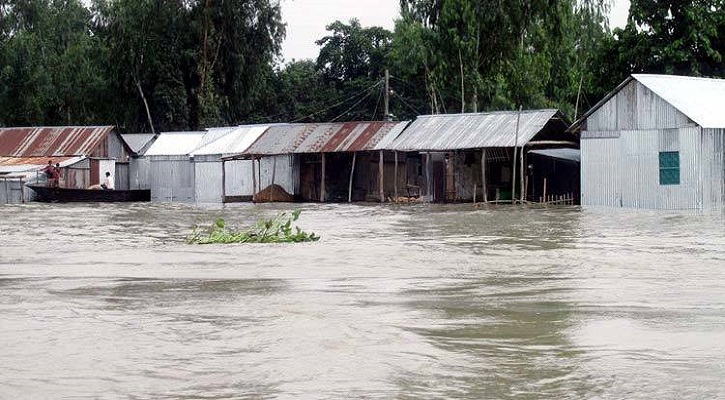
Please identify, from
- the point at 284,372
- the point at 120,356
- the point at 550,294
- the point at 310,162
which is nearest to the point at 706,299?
the point at 550,294

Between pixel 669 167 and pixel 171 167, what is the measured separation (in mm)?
21314

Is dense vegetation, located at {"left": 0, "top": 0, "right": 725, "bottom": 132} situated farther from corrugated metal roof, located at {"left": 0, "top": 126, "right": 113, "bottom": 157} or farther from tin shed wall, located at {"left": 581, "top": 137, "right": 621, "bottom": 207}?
tin shed wall, located at {"left": 581, "top": 137, "right": 621, "bottom": 207}

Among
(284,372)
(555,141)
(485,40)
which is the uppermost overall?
(485,40)

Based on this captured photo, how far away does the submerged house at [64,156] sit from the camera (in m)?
40.1

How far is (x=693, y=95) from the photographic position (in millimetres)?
29266

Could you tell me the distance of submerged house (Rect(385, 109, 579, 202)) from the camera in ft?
107

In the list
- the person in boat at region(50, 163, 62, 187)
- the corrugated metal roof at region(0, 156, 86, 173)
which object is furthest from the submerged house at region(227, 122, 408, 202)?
the corrugated metal roof at region(0, 156, 86, 173)

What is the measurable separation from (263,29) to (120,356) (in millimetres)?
44825

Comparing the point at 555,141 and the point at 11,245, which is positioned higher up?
the point at 555,141

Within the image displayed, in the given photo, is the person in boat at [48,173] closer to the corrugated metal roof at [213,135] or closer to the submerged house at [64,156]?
the submerged house at [64,156]

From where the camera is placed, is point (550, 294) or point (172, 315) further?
point (550, 294)

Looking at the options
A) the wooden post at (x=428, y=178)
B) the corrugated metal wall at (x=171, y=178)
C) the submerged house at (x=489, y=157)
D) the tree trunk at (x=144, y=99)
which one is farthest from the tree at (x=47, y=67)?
the wooden post at (x=428, y=178)

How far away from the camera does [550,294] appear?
11.6m

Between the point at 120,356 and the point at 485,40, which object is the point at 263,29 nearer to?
the point at 485,40
